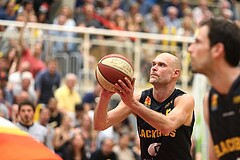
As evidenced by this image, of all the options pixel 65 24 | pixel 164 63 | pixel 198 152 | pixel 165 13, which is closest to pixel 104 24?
pixel 65 24

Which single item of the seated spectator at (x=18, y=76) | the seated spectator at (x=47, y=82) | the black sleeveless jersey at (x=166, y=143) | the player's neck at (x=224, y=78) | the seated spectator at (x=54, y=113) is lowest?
the seated spectator at (x=54, y=113)

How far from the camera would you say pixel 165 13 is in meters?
22.4

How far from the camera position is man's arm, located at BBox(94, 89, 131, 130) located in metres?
8.60

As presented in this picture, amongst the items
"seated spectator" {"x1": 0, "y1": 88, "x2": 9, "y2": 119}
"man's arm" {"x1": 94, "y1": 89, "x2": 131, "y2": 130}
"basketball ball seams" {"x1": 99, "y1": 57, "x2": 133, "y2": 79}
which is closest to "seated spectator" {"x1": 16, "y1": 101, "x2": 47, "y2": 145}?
"seated spectator" {"x1": 0, "y1": 88, "x2": 9, "y2": 119}

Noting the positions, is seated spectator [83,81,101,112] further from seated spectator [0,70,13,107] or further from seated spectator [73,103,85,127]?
seated spectator [0,70,13,107]

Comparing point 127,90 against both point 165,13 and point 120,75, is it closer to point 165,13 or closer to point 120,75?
point 120,75

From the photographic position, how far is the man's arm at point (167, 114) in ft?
26.1

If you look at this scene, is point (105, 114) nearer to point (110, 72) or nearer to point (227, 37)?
point (110, 72)

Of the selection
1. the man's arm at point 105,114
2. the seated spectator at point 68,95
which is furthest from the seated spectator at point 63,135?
the man's arm at point 105,114

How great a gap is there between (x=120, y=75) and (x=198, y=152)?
29.4ft

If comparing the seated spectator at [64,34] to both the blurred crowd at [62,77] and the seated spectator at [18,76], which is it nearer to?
the blurred crowd at [62,77]

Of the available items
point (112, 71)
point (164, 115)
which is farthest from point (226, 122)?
point (164, 115)

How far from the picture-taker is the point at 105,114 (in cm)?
895

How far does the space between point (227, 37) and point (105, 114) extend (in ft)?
9.81
